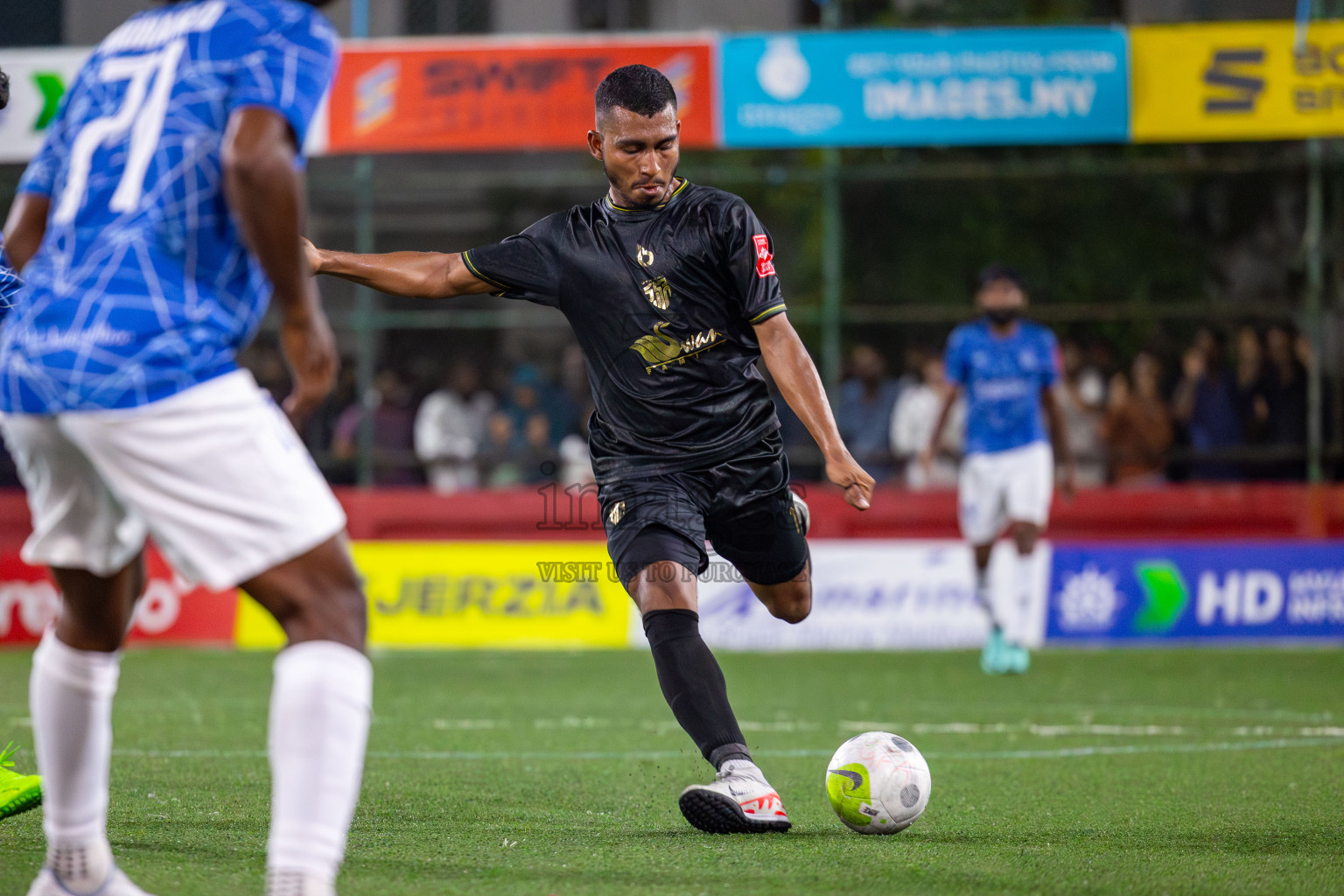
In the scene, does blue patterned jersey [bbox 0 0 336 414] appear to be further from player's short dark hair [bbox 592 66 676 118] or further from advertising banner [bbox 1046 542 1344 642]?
advertising banner [bbox 1046 542 1344 642]

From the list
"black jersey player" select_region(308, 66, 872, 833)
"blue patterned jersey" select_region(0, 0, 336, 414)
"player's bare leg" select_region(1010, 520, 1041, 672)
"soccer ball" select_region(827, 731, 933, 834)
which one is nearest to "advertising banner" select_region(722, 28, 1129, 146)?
"player's bare leg" select_region(1010, 520, 1041, 672)

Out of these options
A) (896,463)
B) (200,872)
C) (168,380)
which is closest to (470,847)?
(200,872)

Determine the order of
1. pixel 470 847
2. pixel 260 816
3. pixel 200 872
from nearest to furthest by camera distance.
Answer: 1. pixel 200 872
2. pixel 470 847
3. pixel 260 816

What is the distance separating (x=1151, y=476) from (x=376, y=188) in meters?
7.92

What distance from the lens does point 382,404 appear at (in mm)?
15766

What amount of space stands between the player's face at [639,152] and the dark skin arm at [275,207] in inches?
84.0

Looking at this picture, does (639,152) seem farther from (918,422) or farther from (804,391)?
(918,422)

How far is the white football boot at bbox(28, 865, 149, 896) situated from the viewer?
3551 mm

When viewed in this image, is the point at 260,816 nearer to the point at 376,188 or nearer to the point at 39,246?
the point at 39,246

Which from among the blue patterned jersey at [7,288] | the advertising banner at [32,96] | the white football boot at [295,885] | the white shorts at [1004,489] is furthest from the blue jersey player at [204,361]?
the advertising banner at [32,96]

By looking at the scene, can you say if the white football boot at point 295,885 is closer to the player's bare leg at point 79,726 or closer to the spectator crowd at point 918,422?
the player's bare leg at point 79,726

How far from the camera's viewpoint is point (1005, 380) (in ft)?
37.9

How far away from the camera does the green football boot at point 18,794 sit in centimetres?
471

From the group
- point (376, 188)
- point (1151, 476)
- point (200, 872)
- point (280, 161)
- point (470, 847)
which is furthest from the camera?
point (376, 188)
